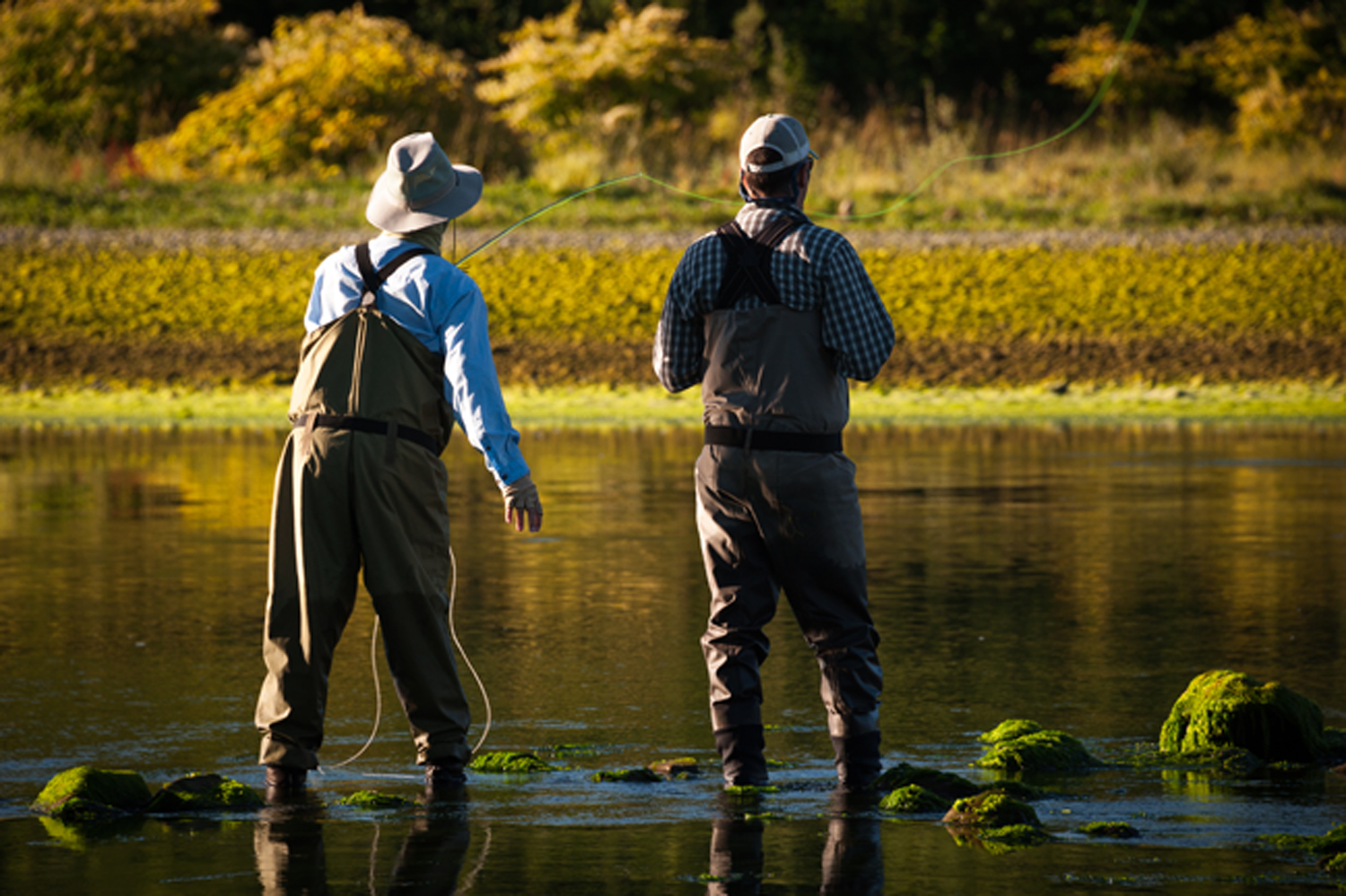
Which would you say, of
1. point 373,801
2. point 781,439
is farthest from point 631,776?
point 781,439

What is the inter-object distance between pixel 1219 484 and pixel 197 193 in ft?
63.2

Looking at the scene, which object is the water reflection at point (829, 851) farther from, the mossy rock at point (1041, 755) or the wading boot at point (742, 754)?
the mossy rock at point (1041, 755)

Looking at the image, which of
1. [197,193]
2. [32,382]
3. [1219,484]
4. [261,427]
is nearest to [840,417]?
[1219,484]

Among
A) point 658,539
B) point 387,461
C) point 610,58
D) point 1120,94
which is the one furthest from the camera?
point 1120,94

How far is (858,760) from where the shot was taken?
5.94m

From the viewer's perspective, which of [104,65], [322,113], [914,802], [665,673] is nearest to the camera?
[914,802]

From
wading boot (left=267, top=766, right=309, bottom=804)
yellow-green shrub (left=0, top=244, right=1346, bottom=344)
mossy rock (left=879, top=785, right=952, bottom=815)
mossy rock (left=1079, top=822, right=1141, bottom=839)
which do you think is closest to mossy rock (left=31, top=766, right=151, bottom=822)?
wading boot (left=267, top=766, right=309, bottom=804)

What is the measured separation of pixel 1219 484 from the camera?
14.7 m

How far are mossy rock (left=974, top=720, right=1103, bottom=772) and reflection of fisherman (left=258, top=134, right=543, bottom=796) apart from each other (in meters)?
1.66

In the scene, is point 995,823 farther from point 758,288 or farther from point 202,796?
point 202,796

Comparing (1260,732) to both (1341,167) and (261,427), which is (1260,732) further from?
(1341,167)

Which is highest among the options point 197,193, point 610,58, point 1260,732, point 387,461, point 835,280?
point 610,58

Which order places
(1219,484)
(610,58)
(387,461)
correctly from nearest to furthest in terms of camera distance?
(387,461) < (1219,484) < (610,58)

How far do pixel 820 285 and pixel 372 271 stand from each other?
134 centimetres
